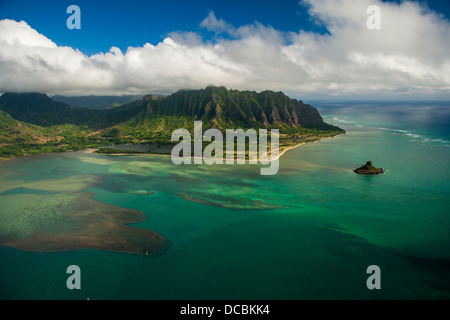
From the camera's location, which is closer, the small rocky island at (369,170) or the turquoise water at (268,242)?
the turquoise water at (268,242)

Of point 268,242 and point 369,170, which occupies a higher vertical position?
point 369,170

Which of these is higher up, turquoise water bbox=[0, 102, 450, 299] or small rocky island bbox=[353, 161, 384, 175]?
small rocky island bbox=[353, 161, 384, 175]

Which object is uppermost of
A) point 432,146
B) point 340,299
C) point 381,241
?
point 432,146

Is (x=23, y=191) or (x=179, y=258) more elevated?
(x=23, y=191)

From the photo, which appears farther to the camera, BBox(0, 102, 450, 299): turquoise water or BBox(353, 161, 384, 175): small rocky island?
BBox(353, 161, 384, 175): small rocky island

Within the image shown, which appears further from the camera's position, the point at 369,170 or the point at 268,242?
the point at 369,170

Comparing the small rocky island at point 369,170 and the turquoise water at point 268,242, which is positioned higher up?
the small rocky island at point 369,170

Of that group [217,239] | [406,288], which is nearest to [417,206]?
[406,288]

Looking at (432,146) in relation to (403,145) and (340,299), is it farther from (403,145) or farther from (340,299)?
(340,299)
